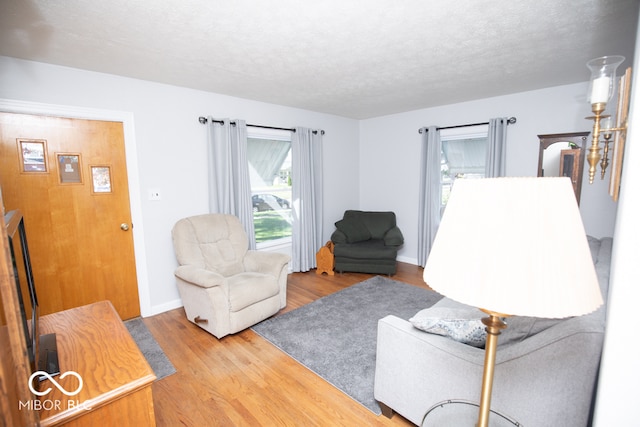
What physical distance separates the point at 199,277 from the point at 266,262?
0.74 meters

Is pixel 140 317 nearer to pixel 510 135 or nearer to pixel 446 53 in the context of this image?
pixel 446 53

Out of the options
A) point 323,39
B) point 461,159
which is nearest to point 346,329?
point 323,39

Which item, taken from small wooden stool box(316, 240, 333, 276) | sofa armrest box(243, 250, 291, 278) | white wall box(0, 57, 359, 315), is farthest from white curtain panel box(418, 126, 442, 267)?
white wall box(0, 57, 359, 315)

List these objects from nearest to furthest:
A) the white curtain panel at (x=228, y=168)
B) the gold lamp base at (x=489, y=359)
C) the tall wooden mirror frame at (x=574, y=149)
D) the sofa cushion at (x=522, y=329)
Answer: the gold lamp base at (x=489, y=359)
the sofa cushion at (x=522, y=329)
the tall wooden mirror frame at (x=574, y=149)
the white curtain panel at (x=228, y=168)

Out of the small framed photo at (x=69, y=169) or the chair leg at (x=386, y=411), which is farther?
the small framed photo at (x=69, y=169)

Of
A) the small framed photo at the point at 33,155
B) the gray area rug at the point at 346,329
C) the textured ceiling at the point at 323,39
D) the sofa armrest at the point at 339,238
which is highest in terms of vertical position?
the textured ceiling at the point at 323,39

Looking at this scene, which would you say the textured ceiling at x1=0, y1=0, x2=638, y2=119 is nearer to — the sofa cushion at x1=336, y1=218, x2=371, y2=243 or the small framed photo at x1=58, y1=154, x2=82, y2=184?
the small framed photo at x1=58, y1=154, x2=82, y2=184

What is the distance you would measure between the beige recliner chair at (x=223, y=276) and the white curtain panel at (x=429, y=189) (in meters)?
2.34

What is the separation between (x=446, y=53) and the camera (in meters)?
2.33

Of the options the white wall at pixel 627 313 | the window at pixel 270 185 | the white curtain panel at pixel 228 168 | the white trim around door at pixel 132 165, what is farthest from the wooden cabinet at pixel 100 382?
the window at pixel 270 185

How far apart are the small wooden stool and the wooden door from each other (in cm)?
231

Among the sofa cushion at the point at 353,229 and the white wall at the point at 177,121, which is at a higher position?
the white wall at the point at 177,121

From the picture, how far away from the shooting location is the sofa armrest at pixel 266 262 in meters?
2.98

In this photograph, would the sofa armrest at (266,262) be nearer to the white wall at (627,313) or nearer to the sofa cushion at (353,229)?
the sofa cushion at (353,229)
